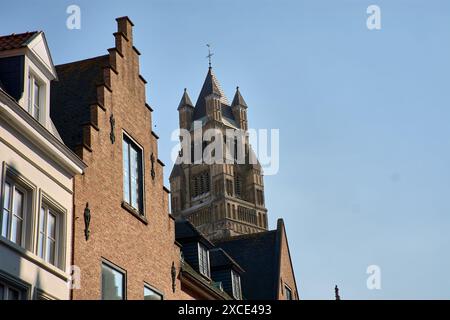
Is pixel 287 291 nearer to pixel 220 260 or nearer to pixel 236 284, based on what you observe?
pixel 236 284

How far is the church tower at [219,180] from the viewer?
138750mm

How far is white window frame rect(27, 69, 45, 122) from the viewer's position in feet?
A: 56.4

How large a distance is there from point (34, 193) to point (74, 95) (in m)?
5.84

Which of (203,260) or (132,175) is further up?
(132,175)

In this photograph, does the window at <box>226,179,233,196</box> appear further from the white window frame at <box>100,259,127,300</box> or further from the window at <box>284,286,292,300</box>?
the white window frame at <box>100,259,127,300</box>

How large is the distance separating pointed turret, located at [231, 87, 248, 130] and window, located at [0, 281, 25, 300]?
130 metres

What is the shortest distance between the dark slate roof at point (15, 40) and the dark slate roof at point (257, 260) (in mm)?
18890

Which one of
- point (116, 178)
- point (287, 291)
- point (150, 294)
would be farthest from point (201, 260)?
point (116, 178)

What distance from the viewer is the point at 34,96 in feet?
57.5

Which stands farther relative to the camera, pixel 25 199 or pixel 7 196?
pixel 25 199

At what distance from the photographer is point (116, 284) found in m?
19.2
